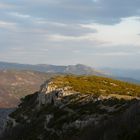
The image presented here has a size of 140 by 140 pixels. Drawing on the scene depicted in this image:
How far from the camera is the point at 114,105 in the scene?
8138 centimetres

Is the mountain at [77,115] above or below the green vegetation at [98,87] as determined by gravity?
below

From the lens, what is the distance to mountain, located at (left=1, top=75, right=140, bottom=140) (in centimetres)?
6141

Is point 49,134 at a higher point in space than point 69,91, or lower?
lower

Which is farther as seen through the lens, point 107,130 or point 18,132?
point 18,132

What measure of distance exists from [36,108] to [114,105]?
1355 inches

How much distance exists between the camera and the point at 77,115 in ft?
270

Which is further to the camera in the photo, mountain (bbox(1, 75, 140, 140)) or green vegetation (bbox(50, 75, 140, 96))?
green vegetation (bbox(50, 75, 140, 96))

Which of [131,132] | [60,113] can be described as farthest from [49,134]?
[131,132]

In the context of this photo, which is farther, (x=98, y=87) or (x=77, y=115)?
(x=98, y=87)

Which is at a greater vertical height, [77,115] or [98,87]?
[98,87]

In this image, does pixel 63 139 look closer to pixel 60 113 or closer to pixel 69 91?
pixel 60 113

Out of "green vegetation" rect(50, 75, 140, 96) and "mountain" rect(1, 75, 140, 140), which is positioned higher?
"green vegetation" rect(50, 75, 140, 96)

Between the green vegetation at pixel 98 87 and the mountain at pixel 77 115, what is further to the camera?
the green vegetation at pixel 98 87

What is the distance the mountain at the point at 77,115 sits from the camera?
2418 inches
